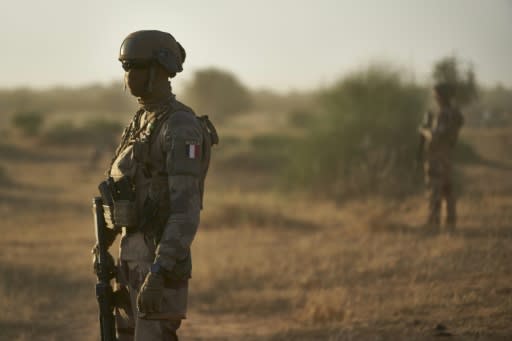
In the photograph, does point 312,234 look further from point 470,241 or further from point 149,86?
point 149,86

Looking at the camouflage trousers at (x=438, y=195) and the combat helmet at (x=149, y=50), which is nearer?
the combat helmet at (x=149, y=50)

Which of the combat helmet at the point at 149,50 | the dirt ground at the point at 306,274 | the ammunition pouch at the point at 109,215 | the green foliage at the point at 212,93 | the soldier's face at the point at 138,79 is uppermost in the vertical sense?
the green foliage at the point at 212,93

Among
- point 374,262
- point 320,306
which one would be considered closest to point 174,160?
point 320,306

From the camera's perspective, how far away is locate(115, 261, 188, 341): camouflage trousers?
3375 millimetres

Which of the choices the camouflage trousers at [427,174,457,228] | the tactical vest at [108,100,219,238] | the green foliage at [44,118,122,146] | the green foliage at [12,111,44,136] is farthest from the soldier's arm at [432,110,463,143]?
the green foliage at [12,111,44,136]

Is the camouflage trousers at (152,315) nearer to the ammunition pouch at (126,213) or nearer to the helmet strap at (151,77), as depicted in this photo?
the ammunition pouch at (126,213)

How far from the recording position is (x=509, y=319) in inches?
209

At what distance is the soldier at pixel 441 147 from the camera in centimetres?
949

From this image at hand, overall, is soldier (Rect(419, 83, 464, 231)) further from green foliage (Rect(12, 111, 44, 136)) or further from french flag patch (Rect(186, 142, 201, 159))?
green foliage (Rect(12, 111, 44, 136))

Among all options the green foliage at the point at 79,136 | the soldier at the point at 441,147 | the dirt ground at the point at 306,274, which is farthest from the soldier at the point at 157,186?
the green foliage at the point at 79,136

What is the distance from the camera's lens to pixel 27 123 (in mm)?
31734

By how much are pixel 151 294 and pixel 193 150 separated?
2.24 feet

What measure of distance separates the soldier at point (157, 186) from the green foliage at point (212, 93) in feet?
150

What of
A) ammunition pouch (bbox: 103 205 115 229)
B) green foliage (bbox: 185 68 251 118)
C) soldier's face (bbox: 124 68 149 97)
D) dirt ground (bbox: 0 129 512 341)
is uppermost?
green foliage (bbox: 185 68 251 118)
